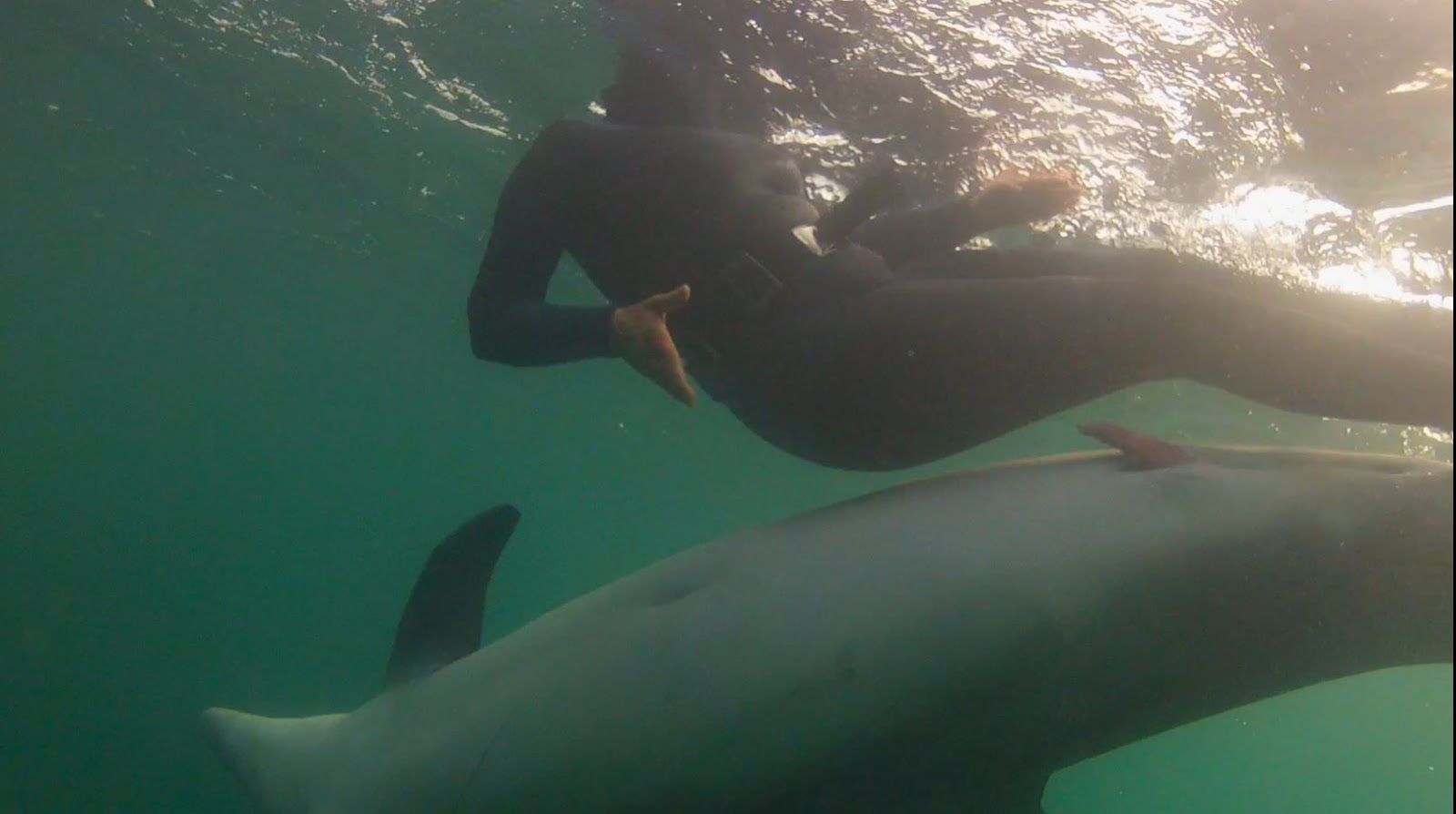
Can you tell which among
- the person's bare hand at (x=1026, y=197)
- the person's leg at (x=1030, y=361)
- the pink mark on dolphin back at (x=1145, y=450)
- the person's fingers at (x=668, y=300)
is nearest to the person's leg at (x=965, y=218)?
the person's bare hand at (x=1026, y=197)

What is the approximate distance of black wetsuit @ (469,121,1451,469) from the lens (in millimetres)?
2500

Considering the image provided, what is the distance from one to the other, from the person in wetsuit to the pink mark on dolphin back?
0.24 meters

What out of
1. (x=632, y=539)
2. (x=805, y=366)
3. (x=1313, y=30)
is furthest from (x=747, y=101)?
(x=632, y=539)

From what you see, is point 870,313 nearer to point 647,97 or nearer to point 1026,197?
point 1026,197

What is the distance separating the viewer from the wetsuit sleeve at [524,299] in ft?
10.2

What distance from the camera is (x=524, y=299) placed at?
343 centimetres

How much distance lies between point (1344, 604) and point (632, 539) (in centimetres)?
6914

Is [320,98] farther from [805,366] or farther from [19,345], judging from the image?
[19,345]

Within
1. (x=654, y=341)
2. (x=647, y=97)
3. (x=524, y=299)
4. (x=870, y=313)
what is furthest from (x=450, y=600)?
(x=647, y=97)

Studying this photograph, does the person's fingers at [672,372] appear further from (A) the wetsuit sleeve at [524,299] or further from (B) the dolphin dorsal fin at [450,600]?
(B) the dolphin dorsal fin at [450,600]

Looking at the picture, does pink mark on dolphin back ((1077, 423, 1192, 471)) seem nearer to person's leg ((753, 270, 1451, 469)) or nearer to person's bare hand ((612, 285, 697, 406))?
person's leg ((753, 270, 1451, 469))

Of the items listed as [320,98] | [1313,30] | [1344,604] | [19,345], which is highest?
[1313,30]

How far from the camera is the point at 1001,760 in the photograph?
272 centimetres

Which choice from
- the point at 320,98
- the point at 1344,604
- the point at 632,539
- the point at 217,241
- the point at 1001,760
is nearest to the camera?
Answer: the point at 1344,604
